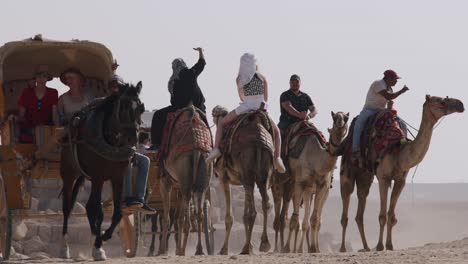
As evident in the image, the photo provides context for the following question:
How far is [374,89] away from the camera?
2453 cm

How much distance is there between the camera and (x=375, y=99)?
2458cm

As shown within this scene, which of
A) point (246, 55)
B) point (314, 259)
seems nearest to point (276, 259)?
point (314, 259)

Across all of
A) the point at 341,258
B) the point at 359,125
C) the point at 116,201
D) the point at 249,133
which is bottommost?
the point at 341,258

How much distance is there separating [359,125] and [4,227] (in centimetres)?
610

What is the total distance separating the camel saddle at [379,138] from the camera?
936 inches

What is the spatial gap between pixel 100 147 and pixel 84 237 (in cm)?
1977

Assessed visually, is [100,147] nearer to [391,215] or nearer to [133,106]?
[133,106]

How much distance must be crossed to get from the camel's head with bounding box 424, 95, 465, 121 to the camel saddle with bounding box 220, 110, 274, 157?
8.61 feet

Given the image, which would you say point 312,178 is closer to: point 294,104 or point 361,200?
point 361,200

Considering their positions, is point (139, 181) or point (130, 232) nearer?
point (139, 181)

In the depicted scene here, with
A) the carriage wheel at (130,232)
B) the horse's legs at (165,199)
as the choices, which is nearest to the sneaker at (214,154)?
the carriage wheel at (130,232)

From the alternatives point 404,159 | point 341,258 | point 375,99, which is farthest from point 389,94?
point 341,258

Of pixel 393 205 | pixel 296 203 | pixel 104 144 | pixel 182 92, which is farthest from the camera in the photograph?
pixel 182 92

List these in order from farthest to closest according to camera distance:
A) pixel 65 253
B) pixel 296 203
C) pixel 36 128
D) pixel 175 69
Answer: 1. pixel 175 69
2. pixel 296 203
3. pixel 65 253
4. pixel 36 128
